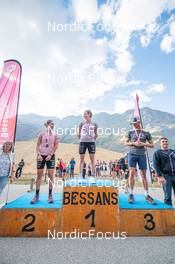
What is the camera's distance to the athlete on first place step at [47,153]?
181 inches

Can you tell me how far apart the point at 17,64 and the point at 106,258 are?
288 inches

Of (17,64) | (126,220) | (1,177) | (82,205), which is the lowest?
(126,220)

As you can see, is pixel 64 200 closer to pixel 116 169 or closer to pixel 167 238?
pixel 167 238

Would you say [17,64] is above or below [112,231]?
above

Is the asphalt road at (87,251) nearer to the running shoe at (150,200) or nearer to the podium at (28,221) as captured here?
the podium at (28,221)

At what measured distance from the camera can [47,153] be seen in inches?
182

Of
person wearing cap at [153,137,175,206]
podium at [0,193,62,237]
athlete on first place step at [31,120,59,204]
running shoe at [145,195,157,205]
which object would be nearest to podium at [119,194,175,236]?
running shoe at [145,195,157,205]

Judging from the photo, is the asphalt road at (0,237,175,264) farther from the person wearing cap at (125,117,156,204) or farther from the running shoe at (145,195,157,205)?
the person wearing cap at (125,117,156,204)

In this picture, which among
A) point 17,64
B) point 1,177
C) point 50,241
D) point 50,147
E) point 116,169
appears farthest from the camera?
point 116,169

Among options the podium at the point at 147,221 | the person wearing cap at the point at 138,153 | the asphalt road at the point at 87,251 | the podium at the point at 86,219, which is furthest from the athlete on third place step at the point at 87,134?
the asphalt road at the point at 87,251

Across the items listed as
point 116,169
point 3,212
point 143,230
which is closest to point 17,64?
point 3,212

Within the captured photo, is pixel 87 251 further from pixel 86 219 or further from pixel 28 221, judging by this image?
pixel 28 221

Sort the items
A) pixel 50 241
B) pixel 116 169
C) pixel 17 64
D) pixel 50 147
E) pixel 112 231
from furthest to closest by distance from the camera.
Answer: pixel 116 169 < pixel 17 64 < pixel 50 147 < pixel 112 231 < pixel 50 241

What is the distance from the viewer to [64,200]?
13.5 feet
